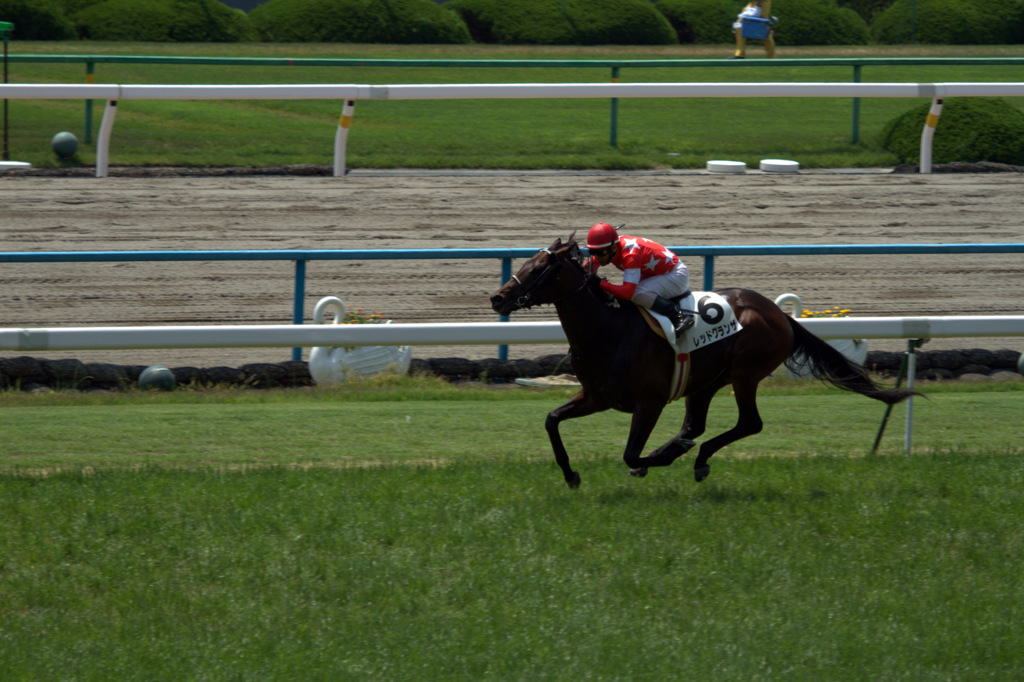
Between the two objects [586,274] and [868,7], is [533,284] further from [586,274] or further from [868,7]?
[868,7]

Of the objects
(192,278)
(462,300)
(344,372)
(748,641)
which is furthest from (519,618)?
(192,278)

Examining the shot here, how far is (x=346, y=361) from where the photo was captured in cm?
943

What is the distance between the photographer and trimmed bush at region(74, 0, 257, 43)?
2608 cm

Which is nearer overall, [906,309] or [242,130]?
[906,309]

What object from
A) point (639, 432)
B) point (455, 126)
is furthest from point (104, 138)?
point (639, 432)

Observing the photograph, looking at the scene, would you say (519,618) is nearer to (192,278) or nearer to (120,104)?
(192,278)

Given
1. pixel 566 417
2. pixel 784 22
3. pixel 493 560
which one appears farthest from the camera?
pixel 784 22

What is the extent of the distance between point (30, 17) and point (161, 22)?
273 centimetres

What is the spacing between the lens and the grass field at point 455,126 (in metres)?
15.4

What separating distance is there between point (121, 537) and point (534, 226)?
820 centimetres

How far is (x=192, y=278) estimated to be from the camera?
11492 mm

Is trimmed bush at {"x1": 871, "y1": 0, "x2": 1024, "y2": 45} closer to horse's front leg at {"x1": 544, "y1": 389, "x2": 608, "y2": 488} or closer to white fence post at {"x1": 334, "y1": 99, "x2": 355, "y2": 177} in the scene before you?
white fence post at {"x1": 334, "y1": 99, "x2": 355, "y2": 177}

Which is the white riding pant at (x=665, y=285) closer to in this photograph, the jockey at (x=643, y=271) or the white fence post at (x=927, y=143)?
the jockey at (x=643, y=271)

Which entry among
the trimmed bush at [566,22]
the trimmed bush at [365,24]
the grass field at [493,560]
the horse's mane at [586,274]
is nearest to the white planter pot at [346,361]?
the grass field at [493,560]
